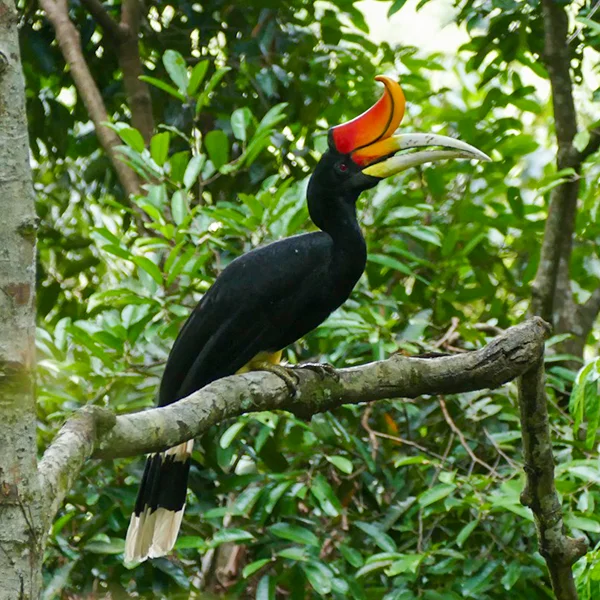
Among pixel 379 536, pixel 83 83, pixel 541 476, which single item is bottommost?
pixel 379 536

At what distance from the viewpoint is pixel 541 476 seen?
9.21 feet

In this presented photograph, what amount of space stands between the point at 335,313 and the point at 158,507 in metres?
1.15

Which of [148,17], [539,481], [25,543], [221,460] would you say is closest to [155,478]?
[221,460]

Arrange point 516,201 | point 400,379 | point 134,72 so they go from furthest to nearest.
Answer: point 134,72, point 516,201, point 400,379

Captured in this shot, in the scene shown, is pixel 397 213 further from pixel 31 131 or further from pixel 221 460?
pixel 31 131

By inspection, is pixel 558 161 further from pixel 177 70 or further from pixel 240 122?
pixel 177 70

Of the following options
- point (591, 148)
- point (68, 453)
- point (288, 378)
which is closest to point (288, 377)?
point (288, 378)

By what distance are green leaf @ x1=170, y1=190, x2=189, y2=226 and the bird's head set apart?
1.58 feet

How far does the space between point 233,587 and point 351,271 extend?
1212 millimetres

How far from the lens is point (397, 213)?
3.84 metres

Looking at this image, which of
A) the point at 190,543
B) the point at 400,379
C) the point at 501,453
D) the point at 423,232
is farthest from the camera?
the point at 423,232

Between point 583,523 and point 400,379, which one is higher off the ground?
point 400,379

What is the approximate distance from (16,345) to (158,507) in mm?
1757

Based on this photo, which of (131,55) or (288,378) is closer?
(288,378)
